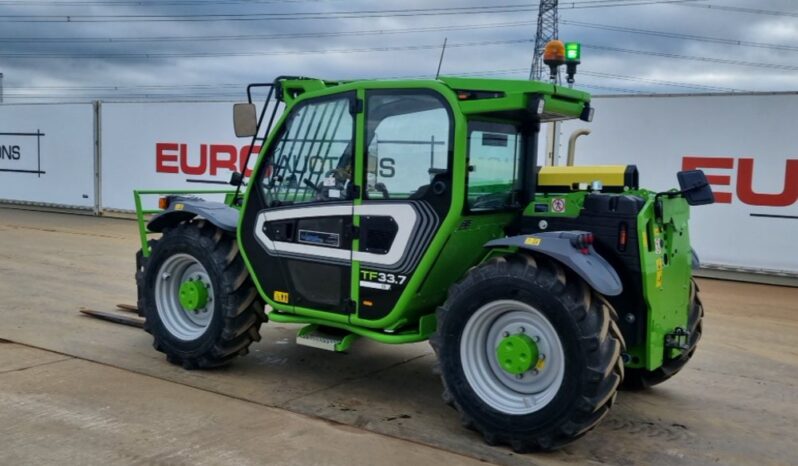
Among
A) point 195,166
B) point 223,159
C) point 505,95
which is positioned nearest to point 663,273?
point 505,95

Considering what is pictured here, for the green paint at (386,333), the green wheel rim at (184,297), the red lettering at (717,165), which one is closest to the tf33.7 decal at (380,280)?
the green paint at (386,333)

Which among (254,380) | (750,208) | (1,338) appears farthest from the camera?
(750,208)

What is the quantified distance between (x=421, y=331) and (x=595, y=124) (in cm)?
751

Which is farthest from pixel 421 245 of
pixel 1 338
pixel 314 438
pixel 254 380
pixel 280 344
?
pixel 1 338

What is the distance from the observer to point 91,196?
18062mm

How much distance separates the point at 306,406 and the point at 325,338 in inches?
20.7

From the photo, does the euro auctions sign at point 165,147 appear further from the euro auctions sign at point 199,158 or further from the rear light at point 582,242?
the rear light at point 582,242

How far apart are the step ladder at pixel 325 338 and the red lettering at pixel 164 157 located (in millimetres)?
11589

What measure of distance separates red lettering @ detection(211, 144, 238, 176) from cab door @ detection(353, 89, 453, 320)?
35.1ft

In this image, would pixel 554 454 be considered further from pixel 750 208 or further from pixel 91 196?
pixel 91 196

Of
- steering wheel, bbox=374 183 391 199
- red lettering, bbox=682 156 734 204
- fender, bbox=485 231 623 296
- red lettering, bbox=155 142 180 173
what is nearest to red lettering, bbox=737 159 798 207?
red lettering, bbox=682 156 734 204

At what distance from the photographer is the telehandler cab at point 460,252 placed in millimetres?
4199

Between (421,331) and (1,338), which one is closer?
(421,331)

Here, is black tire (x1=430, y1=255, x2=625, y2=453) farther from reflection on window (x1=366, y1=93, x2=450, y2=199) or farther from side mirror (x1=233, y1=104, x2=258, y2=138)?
side mirror (x1=233, y1=104, x2=258, y2=138)
